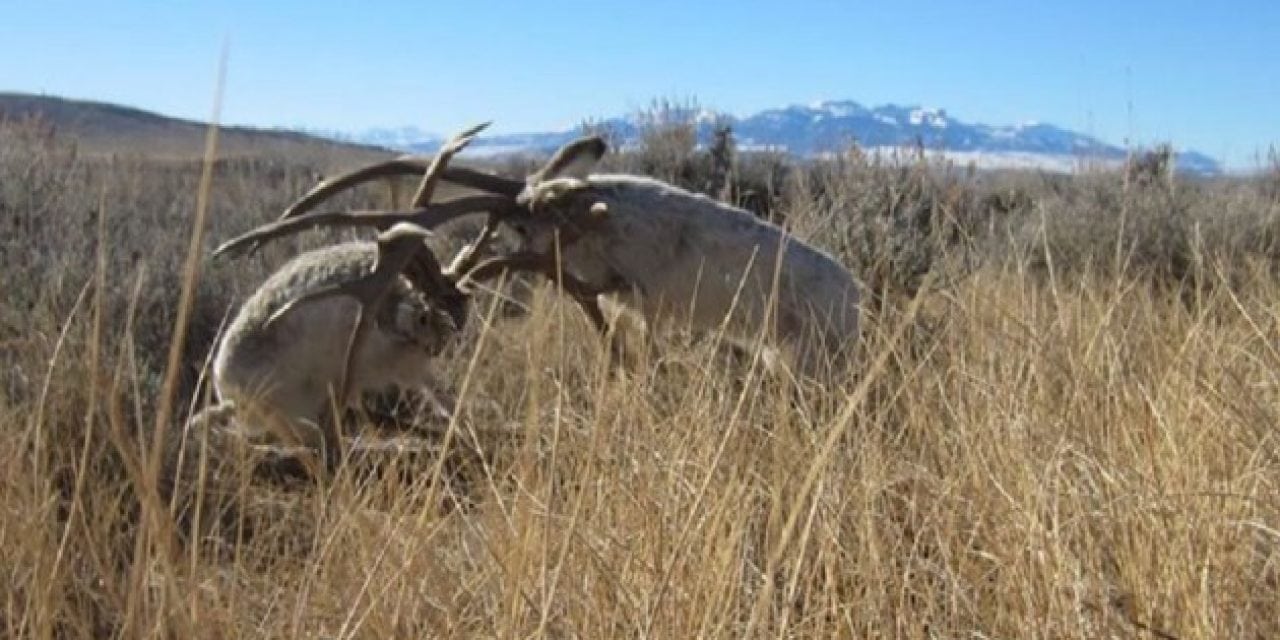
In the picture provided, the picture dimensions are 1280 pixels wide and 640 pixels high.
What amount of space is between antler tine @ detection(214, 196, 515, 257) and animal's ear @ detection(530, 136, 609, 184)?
0.88 feet

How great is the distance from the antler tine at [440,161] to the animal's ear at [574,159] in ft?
1.10

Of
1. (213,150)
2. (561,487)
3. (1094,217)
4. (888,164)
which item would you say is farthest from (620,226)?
(1094,217)

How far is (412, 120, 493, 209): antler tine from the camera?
414 cm

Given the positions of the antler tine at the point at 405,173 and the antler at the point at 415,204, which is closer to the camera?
the antler at the point at 415,204

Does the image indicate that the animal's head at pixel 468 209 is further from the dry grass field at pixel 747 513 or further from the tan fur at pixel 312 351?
the dry grass field at pixel 747 513

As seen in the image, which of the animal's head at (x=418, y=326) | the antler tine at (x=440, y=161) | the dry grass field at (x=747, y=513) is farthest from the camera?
the animal's head at (x=418, y=326)

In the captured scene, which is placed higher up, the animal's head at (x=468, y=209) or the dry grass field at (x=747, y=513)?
the animal's head at (x=468, y=209)

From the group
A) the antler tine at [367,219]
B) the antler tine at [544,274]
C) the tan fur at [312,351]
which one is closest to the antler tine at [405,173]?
the antler tine at [367,219]

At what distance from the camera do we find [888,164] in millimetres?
8367

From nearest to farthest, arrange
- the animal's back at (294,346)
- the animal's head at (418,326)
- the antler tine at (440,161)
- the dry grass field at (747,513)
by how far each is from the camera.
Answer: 1. the dry grass field at (747,513)
2. the antler tine at (440,161)
3. the animal's head at (418,326)
4. the animal's back at (294,346)

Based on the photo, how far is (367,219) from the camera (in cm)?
432

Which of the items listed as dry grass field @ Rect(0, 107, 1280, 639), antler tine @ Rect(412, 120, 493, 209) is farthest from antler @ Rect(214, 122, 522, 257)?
dry grass field @ Rect(0, 107, 1280, 639)

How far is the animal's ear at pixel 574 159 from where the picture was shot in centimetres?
460

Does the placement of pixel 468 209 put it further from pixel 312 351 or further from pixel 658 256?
pixel 312 351
